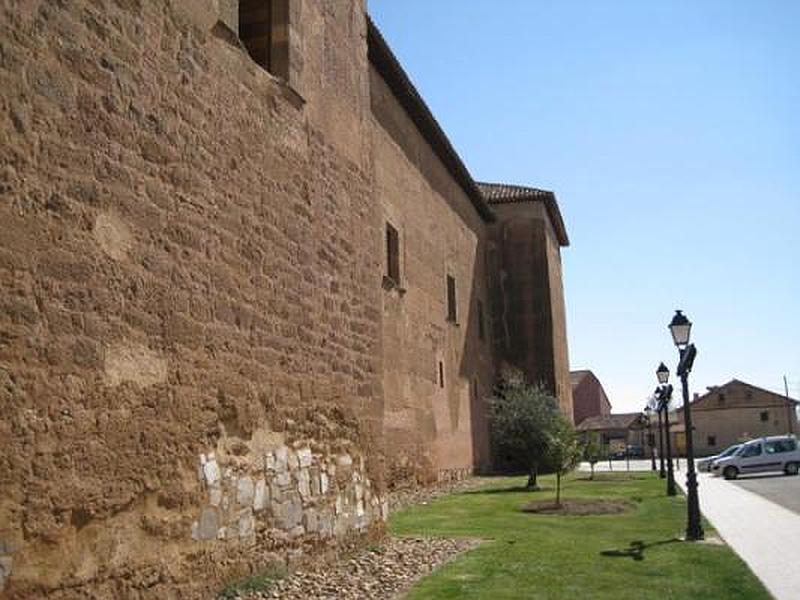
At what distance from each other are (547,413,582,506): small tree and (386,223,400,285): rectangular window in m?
5.17

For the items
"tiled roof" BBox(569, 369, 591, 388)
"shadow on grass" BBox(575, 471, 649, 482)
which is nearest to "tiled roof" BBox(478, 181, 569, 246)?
"shadow on grass" BBox(575, 471, 649, 482)

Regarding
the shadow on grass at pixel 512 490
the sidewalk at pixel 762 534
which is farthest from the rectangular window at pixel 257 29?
the shadow on grass at pixel 512 490

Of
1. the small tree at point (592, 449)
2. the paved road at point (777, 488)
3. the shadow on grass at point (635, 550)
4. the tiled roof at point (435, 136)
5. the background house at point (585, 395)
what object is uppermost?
the tiled roof at point (435, 136)

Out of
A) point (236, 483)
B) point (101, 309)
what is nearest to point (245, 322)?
point (236, 483)

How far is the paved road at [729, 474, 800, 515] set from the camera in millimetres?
17334

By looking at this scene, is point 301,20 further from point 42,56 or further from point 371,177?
point 42,56

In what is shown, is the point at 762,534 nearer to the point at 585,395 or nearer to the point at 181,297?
the point at 181,297

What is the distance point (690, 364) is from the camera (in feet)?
39.6

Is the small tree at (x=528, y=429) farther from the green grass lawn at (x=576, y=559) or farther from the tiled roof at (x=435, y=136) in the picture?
the tiled roof at (x=435, y=136)

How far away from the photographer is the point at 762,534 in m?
11.5

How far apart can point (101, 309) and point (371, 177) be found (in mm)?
5293

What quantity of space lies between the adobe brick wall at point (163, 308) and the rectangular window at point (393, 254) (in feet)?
36.5

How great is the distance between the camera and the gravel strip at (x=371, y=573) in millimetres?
6789

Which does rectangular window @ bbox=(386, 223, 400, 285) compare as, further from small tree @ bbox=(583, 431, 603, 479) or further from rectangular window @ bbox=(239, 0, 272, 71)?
rectangular window @ bbox=(239, 0, 272, 71)
